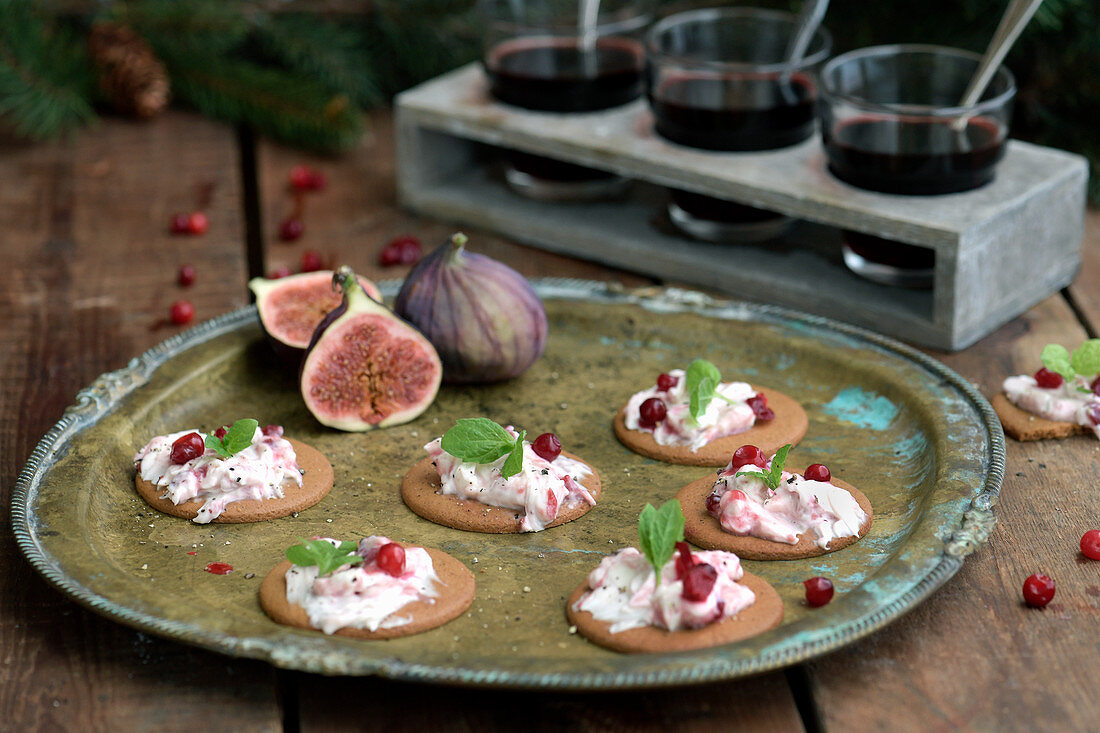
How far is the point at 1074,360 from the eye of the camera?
269 cm

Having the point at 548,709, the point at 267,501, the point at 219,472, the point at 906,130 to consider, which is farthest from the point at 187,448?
the point at 906,130

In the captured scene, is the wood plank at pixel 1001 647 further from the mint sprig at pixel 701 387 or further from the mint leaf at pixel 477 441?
the mint leaf at pixel 477 441

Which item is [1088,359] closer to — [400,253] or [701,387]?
[701,387]

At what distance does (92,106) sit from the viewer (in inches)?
184

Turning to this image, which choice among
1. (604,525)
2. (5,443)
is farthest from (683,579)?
(5,443)

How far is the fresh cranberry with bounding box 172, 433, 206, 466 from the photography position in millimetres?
2414

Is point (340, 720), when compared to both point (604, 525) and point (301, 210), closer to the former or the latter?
point (604, 525)

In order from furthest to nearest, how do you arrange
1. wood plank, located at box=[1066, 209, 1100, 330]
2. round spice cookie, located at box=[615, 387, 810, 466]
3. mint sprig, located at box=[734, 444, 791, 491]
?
1. wood plank, located at box=[1066, 209, 1100, 330]
2. round spice cookie, located at box=[615, 387, 810, 466]
3. mint sprig, located at box=[734, 444, 791, 491]

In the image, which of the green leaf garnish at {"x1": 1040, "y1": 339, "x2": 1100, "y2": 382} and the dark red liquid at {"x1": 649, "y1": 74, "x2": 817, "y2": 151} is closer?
the green leaf garnish at {"x1": 1040, "y1": 339, "x2": 1100, "y2": 382}

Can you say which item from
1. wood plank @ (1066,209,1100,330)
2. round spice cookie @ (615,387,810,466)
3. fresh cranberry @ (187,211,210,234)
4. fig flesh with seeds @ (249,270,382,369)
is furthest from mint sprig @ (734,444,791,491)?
fresh cranberry @ (187,211,210,234)

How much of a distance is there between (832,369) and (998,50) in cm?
89

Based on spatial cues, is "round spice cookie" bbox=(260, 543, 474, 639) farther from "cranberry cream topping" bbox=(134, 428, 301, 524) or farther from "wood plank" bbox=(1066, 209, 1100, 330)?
"wood plank" bbox=(1066, 209, 1100, 330)

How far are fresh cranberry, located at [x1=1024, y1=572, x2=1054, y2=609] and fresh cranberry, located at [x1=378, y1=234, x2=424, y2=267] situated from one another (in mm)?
2052

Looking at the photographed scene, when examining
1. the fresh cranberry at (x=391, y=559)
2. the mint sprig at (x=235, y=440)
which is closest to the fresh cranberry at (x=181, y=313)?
the mint sprig at (x=235, y=440)
